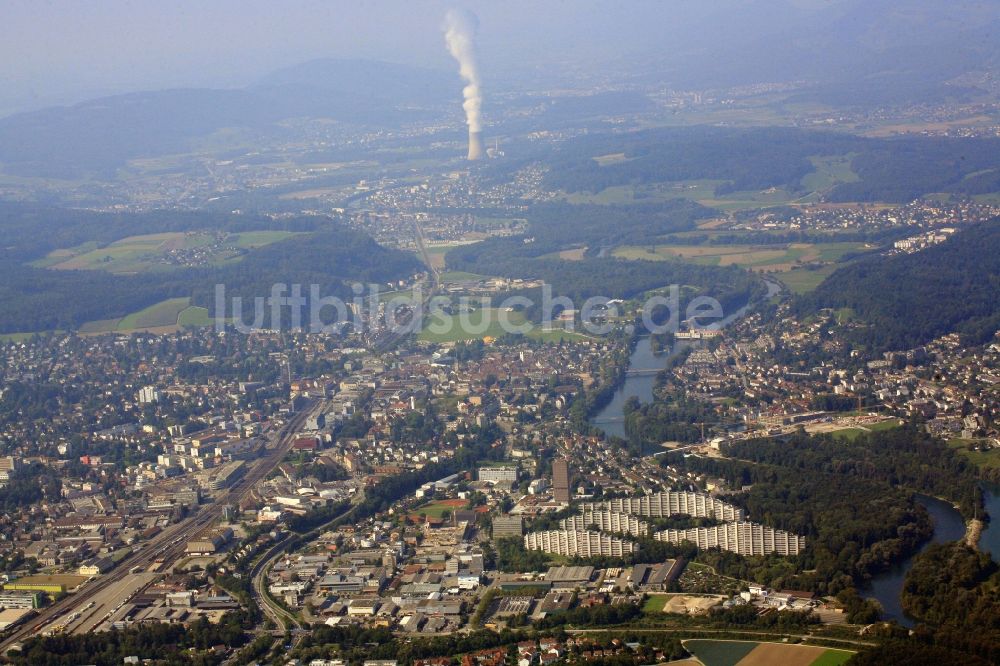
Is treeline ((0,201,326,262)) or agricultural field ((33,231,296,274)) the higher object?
treeline ((0,201,326,262))

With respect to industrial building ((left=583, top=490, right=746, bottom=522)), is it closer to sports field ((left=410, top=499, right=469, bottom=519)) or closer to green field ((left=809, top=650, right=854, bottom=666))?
sports field ((left=410, top=499, right=469, bottom=519))

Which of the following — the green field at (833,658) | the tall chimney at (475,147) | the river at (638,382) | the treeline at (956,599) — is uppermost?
the tall chimney at (475,147)

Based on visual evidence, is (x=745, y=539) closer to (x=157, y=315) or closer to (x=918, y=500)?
(x=918, y=500)

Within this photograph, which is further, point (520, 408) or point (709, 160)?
point (709, 160)

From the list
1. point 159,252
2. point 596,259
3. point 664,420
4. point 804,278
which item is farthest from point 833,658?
point 159,252

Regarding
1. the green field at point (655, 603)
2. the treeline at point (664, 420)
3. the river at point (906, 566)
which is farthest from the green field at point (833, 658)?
the treeline at point (664, 420)

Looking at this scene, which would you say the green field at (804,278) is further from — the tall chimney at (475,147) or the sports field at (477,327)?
the tall chimney at (475,147)

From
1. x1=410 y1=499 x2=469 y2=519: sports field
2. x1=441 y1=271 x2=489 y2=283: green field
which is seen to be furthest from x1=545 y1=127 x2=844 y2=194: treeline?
x1=410 y1=499 x2=469 y2=519: sports field
